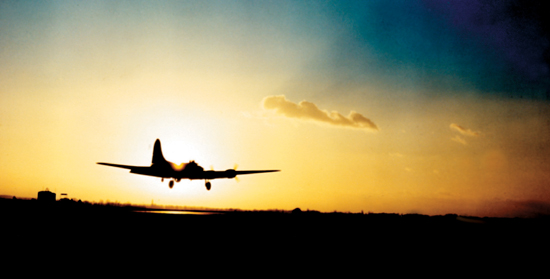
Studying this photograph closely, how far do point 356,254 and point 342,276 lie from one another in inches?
167

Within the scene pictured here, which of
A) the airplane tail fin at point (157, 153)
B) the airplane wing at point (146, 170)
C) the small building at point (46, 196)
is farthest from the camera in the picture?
the small building at point (46, 196)

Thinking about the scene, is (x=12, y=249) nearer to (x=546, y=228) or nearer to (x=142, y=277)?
(x=142, y=277)

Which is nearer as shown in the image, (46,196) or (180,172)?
(180,172)

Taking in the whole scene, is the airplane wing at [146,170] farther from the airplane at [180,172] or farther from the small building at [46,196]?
the small building at [46,196]

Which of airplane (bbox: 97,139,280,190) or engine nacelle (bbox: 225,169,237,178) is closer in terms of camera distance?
airplane (bbox: 97,139,280,190)

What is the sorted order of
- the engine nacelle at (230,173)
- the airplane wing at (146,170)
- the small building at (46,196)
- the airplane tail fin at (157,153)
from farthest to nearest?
the small building at (46,196)
the airplane tail fin at (157,153)
the engine nacelle at (230,173)
the airplane wing at (146,170)

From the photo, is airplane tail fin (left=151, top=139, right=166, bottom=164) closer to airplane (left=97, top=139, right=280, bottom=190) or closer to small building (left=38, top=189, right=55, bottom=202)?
airplane (left=97, top=139, right=280, bottom=190)

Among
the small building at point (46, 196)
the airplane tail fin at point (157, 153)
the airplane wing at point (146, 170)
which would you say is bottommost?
the small building at point (46, 196)

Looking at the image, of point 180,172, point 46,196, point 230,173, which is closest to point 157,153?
point 180,172

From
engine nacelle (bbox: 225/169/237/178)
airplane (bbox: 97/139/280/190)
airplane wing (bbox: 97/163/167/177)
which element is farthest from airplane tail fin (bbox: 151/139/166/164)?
engine nacelle (bbox: 225/169/237/178)

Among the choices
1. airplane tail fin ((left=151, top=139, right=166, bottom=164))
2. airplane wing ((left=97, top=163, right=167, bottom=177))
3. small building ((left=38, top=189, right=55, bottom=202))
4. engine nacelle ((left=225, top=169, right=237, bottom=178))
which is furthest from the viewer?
small building ((left=38, top=189, right=55, bottom=202))

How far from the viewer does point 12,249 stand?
12469 mm

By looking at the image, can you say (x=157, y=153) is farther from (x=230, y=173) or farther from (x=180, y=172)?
(x=230, y=173)

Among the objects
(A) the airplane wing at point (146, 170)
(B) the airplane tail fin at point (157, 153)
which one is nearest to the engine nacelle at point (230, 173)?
(A) the airplane wing at point (146, 170)
